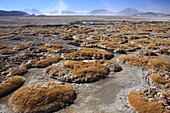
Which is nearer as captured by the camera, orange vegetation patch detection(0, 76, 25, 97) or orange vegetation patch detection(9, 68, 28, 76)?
orange vegetation patch detection(0, 76, 25, 97)

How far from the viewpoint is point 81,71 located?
80.7 ft

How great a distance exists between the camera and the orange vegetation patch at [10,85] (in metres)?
20.6

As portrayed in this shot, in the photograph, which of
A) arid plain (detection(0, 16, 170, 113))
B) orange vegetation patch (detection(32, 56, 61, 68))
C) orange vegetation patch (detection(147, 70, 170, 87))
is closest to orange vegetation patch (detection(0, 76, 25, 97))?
arid plain (detection(0, 16, 170, 113))

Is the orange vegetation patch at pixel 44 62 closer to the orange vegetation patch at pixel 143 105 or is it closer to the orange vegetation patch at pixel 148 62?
the orange vegetation patch at pixel 148 62

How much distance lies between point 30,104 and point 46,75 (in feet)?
26.7

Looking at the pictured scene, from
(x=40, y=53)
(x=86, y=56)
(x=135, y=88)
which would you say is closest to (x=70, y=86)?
(x=135, y=88)

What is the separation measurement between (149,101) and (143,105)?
900mm

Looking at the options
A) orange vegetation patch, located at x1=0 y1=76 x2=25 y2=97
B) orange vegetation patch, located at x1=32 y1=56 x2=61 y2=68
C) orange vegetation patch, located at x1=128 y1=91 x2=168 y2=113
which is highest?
orange vegetation patch, located at x1=128 y1=91 x2=168 y2=113

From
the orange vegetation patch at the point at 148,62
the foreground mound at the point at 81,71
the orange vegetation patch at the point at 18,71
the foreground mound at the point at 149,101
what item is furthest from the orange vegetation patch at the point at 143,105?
the orange vegetation patch at the point at 18,71

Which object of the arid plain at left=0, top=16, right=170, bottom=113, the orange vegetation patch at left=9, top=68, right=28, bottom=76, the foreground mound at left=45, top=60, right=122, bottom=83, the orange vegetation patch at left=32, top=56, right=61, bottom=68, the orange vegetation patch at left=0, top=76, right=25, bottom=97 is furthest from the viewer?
the orange vegetation patch at left=32, top=56, right=61, bottom=68

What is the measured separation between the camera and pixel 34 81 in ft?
77.3

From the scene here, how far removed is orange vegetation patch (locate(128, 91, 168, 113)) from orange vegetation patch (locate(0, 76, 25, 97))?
1174 cm

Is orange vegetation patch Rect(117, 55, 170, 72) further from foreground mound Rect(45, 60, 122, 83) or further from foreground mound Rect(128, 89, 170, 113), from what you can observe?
foreground mound Rect(128, 89, 170, 113)

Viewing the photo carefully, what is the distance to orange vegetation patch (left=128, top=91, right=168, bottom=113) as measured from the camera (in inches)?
630
